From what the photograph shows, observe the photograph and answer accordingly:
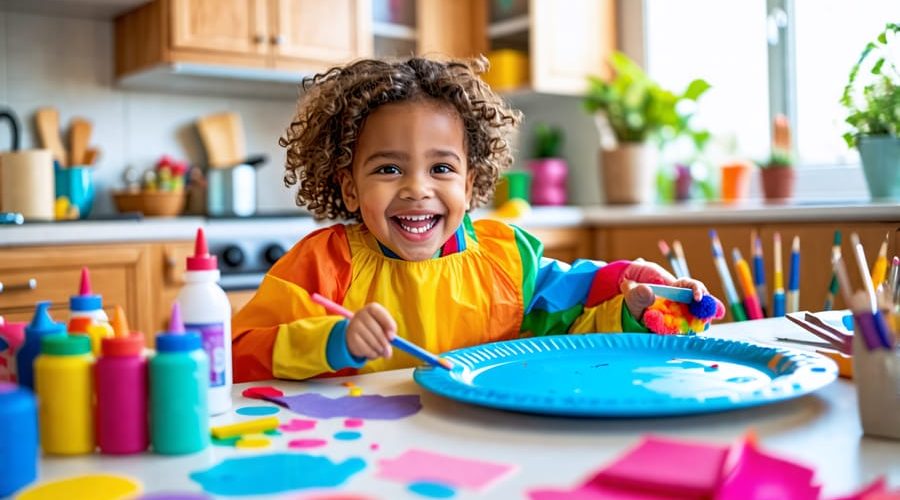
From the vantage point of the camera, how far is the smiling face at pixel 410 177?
1.29 metres

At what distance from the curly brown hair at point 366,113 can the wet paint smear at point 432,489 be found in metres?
0.83

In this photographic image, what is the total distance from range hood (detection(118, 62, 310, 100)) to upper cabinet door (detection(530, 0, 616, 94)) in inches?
36.8

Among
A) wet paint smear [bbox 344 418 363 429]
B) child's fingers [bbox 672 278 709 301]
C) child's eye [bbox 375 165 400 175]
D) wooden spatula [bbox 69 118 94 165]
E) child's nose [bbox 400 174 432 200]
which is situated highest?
wooden spatula [bbox 69 118 94 165]

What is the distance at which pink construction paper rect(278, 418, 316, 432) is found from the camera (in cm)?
75

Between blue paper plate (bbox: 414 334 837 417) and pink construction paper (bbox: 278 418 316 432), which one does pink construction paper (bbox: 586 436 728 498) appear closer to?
blue paper plate (bbox: 414 334 837 417)

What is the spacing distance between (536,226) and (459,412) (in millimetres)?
2361

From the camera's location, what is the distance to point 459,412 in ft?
2.62

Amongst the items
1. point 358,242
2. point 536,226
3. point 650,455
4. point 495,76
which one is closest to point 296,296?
point 358,242

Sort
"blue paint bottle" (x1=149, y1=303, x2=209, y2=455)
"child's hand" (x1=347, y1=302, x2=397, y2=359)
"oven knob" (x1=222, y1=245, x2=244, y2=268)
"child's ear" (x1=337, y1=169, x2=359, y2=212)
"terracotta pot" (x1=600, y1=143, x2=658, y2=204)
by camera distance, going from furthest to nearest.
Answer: "terracotta pot" (x1=600, y1=143, x2=658, y2=204) → "oven knob" (x1=222, y1=245, x2=244, y2=268) → "child's ear" (x1=337, y1=169, x2=359, y2=212) → "child's hand" (x1=347, y1=302, x2=397, y2=359) → "blue paint bottle" (x1=149, y1=303, x2=209, y2=455)

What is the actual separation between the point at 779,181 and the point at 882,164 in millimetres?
536

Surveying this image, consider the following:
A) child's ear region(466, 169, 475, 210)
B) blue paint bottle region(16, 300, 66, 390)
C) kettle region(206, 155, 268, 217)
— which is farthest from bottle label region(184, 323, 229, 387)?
kettle region(206, 155, 268, 217)

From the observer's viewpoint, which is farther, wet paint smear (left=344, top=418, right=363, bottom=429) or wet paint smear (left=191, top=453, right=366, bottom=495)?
wet paint smear (left=344, top=418, right=363, bottom=429)

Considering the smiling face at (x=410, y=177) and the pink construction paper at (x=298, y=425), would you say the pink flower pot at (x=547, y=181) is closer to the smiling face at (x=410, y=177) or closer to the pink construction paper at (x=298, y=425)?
the smiling face at (x=410, y=177)

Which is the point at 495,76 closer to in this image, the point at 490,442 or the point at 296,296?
the point at 296,296
